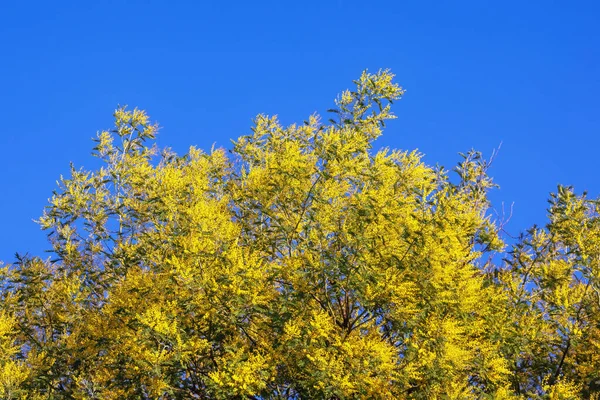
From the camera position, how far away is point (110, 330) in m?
13.2

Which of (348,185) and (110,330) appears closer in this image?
(348,185)

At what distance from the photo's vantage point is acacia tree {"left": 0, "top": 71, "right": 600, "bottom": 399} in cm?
1117

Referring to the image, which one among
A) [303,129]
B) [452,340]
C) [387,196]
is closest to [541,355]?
[452,340]

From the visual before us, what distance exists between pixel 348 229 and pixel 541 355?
4304 millimetres

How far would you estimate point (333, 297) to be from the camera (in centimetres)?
1202

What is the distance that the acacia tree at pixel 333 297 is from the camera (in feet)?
36.7

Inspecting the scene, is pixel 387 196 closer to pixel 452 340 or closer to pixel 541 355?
pixel 452 340

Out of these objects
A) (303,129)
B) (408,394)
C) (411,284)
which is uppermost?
(303,129)

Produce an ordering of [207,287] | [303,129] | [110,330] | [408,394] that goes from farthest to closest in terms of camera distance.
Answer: [303,129] < [110,330] < [408,394] < [207,287]

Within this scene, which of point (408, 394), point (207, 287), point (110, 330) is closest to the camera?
point (207, 287)

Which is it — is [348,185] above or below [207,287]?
above

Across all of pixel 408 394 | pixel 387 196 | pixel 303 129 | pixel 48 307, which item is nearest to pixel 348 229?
pixel 387 196

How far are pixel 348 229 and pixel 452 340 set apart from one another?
205 cm

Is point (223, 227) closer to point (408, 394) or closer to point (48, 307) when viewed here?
point (408, 394)
